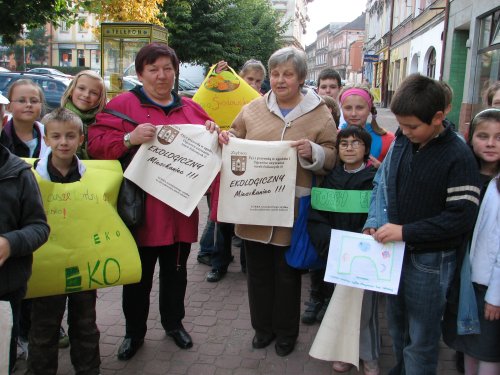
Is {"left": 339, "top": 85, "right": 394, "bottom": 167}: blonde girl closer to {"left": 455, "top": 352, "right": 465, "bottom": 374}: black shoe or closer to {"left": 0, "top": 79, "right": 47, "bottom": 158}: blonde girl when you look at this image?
{"left": 455, "top": 352, "right": 465, "bottom": 374}: black shoe

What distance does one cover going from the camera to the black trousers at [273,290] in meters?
3.32

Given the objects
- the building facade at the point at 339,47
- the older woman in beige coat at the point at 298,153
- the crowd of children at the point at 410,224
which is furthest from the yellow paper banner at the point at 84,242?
the building facade at the point at 339,47

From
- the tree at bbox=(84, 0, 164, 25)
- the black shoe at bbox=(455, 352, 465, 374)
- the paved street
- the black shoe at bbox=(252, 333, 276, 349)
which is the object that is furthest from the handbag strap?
the tree at bbox=(84, 0, 164, 25)

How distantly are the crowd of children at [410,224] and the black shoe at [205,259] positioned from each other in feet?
7.66

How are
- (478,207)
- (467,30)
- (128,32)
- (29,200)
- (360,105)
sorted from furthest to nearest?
1. (467,30)
2. (128,32)
3. (360,105)
4. (478,207)
5. (29,200)

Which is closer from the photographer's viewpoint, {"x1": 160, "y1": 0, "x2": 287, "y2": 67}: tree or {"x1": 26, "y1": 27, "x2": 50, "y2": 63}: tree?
{"x1": 160, "y1": 0, "x2": 287, "y2": 67}: tree

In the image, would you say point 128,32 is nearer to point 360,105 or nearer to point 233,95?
point 233,95

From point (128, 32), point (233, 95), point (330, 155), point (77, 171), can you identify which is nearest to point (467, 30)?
point (128, 32)

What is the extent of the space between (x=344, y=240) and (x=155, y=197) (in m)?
1.22

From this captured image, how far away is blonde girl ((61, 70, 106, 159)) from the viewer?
321 centimetres

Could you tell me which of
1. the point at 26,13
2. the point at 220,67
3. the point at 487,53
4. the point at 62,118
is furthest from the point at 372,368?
the point at 487,53

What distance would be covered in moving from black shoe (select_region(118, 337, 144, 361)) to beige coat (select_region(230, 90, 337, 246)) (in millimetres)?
1095

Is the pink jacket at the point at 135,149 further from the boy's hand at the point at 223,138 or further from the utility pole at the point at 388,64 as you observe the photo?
the utility pole at the point at 388,64

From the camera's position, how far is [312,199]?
3.10 metres
